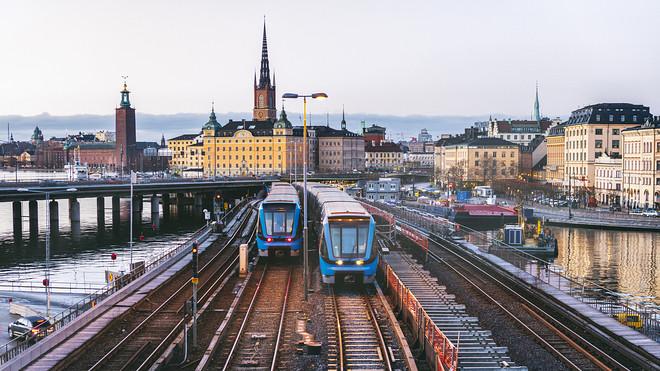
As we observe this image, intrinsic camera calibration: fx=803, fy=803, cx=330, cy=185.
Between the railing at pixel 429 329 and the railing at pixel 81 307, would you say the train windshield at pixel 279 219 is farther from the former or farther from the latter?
the railing at pixel 429 329

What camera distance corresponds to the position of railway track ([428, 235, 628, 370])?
22.8 m

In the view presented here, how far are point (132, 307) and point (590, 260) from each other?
134ft

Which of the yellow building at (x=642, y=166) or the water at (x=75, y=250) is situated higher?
the yellow building at (x=642, y=166)

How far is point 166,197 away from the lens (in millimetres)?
130500

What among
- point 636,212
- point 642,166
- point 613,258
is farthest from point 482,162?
point 613,258

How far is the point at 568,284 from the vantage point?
120 feet

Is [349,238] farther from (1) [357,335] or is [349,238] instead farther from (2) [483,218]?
(2) [483,218]

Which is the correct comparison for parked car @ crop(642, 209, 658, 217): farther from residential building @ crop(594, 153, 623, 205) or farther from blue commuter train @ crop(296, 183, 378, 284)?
blue commuter train @ crop(296, 183, 378, 284)

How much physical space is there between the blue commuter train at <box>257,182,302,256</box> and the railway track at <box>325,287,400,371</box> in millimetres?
8344

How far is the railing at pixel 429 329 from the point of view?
757 inches

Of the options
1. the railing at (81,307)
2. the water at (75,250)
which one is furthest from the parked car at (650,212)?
the railing at (81,307)

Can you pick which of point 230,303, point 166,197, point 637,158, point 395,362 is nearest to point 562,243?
point 637,158

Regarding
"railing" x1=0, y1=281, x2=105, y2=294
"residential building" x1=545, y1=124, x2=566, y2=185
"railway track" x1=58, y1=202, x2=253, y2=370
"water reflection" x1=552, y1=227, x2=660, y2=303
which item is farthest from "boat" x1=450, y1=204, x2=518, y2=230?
"railway track" x1=58, y1=202, x2=253, y2=370

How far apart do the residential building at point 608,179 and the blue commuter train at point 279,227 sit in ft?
239
